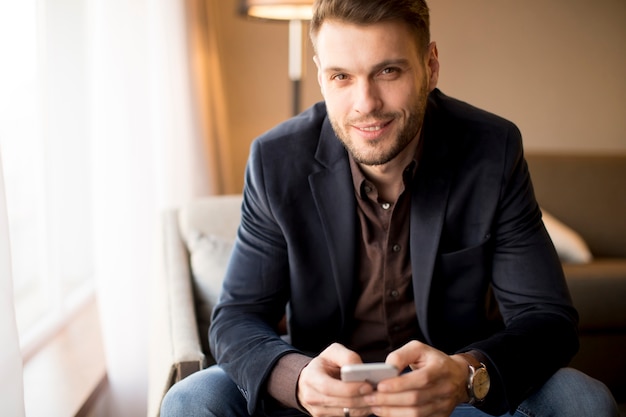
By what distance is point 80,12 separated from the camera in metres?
3.09

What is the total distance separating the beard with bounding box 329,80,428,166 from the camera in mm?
1678

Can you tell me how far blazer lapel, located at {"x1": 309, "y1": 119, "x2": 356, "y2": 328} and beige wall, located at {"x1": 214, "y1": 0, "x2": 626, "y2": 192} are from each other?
288 centimetres

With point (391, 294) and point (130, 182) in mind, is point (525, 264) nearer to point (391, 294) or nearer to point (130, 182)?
point (391, 294)

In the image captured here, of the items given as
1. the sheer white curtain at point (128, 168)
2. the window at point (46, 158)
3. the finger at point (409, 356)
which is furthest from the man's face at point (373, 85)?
the sheer white curtain at point (128, 168)

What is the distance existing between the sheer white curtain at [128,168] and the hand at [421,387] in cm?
150

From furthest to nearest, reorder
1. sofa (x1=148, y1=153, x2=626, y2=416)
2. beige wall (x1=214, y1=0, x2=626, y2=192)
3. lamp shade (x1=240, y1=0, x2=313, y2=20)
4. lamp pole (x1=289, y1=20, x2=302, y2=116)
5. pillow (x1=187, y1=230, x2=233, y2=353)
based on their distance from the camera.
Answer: beige wall (x1=214, y1=0, x2=626, y2=192)
lamp pole (x1=289, y1=20, x2=302, y2=116)
lamp shade (x1=240, y1=0, x2=313, y2=20)
pillow (x1=187, y1=230, x2=233, y2=353)
sofa (x1=148, y1=153, x2=626, y2=416)

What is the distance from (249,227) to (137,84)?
125 centimetres

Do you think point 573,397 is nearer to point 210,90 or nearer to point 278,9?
point 278,9

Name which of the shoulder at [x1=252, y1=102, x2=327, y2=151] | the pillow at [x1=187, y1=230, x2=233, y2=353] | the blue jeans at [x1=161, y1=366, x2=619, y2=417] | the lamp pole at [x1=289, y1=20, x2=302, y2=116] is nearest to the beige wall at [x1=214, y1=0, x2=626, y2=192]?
the lamp pole at [x1=289, y1=20, x2=302, y2=116]

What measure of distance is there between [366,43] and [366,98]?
12 centimetres

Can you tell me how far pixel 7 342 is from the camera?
138cm

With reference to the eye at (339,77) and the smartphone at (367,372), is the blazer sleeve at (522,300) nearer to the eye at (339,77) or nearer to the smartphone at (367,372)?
the smartphone at (367,372)

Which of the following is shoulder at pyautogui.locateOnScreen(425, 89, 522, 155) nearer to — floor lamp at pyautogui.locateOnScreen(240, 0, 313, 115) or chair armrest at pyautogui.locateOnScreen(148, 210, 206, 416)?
chair armrest at pyautogui.locateOnScreen(148, 210, 206, 416)

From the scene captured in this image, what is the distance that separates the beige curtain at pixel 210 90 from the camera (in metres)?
3.57
